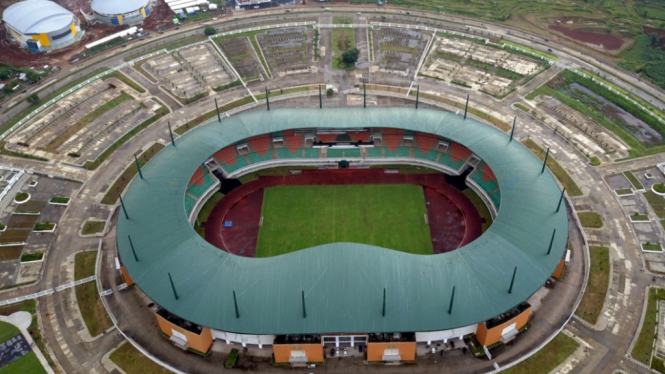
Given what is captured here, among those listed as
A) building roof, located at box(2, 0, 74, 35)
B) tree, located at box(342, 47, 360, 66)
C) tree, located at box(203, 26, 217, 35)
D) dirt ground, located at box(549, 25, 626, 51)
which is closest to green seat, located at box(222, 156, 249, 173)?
tree, located at box(342, 47, 360, 66)

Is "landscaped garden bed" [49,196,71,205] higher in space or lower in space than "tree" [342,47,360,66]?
lower

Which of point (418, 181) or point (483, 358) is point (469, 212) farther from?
point (483, 358)

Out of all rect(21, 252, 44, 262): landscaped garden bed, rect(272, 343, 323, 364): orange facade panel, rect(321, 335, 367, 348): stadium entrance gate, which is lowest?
rect(272, 343, 323, 364): orange facade panel

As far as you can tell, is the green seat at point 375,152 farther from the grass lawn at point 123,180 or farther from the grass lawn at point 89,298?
the grass lawn at point 89,298

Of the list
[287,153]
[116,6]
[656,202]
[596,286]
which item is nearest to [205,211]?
[287,153]

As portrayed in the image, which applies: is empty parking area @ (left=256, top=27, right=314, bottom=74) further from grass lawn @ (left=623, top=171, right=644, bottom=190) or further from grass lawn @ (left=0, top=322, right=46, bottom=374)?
grass lawn @ (left=0, top=322, right=46, bottom=374)

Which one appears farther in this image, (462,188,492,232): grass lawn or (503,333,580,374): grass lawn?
(462,188,492,232): grass lawn

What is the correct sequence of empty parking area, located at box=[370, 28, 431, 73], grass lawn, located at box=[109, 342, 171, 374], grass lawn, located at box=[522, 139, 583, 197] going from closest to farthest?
grass lawn, located at box=[109, 342, 171, 374], grass lawn, located at box=[522, 139, 583, 197], empty parking area, located at box=[370, 28, 431, 73]
